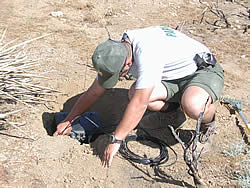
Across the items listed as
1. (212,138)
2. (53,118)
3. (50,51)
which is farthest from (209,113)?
(50,51)

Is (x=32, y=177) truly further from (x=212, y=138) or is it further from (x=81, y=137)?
(x=212, y=138)

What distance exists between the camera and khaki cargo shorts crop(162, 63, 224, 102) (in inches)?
101

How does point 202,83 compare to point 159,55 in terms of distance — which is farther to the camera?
point 202,83

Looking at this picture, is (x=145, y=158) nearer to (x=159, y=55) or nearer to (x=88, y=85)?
(x=159, y=55)

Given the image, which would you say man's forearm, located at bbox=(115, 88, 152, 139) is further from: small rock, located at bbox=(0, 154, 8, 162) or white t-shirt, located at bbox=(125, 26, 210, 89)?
small rock, located at bbox=(0, 154, 8, 162)

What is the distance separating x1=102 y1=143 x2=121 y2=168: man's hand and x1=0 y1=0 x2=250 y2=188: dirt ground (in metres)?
0.06

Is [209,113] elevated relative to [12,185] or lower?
elevated

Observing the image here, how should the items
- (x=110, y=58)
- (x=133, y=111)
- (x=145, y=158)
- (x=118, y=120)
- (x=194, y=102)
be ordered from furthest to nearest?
(x=118, y=120) < (x=145, y=158) < (x=194, y=102) < (x=133, y=111) < (x=110, y=58)

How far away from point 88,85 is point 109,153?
1198 millimetres

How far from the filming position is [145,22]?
4.86 m

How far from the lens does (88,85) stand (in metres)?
3.38

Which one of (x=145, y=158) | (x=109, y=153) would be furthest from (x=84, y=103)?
(x=145, y=158)

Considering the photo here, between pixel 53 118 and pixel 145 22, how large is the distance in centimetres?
246

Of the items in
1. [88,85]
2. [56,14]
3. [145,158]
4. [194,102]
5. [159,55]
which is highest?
[159,55]
